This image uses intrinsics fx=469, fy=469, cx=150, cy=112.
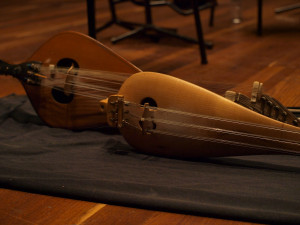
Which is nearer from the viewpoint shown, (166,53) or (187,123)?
(187,123)

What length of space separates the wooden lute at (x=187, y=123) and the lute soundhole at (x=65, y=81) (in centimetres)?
22

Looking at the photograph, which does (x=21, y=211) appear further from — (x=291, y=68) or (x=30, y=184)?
(x=291, y=68)

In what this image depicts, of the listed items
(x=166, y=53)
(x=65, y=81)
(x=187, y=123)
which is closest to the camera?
(x=187, y=123)

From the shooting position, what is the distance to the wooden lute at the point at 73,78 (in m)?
1.40

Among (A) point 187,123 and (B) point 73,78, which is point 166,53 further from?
(A) point 187,123

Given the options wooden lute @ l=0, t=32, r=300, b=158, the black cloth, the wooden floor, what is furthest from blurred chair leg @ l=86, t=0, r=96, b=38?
the black cloth

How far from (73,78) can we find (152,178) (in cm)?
44

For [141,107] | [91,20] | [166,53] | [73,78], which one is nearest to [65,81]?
[73,78]

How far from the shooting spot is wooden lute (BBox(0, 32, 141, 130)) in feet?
4.61

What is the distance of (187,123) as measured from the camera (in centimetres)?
115

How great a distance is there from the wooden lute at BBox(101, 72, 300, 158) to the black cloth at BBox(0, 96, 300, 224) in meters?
0.06

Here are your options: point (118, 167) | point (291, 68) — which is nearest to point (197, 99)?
point (118, 167)

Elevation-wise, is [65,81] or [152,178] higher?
[65,81]

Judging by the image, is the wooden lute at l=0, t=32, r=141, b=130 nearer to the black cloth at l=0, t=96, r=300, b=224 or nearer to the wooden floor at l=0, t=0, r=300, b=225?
the black cloth at l=0, t=96, r=300, b=224
